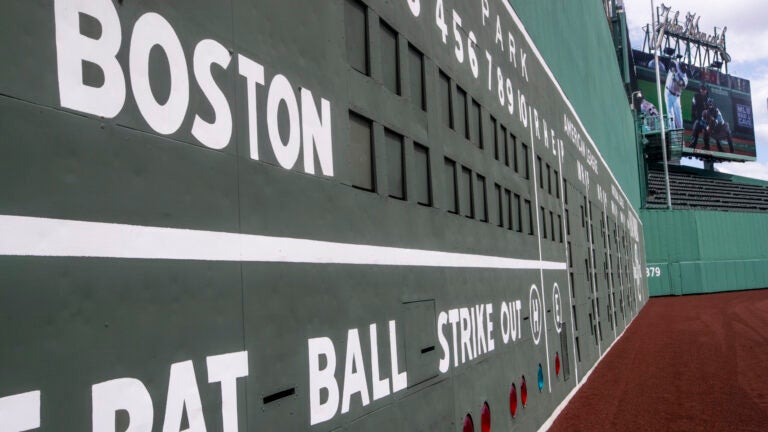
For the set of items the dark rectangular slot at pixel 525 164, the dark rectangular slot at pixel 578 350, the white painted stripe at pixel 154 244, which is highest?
the dark rectangular slot at pixel 525 164

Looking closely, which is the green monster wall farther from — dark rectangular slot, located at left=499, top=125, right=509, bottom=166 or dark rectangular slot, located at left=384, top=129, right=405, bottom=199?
dark rectangular slot, located at left=384, top=129, right=405, bottom=199

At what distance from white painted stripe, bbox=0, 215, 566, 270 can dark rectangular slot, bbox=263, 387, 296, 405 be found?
1.69 feet

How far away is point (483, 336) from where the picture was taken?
5750 mm

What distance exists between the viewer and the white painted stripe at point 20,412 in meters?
1.65

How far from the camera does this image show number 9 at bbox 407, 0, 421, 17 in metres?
4.58

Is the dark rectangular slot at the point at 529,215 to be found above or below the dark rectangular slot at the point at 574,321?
above

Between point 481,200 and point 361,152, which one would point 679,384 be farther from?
point 361,152

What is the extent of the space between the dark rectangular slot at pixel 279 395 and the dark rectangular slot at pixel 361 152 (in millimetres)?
1155

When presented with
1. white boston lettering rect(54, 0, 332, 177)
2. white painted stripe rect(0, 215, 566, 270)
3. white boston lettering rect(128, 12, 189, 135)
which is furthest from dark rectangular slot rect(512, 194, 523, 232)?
white boston lettering rect(128, 12, 189, 135)

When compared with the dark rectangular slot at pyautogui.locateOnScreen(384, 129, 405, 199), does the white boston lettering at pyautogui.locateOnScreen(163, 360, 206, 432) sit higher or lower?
lower

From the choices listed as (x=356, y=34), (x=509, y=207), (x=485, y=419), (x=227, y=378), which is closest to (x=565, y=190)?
(x=509, y=207)

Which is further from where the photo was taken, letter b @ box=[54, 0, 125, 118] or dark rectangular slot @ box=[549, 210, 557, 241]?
dark rectangular slot @ box=[549, 210, 557, 241]

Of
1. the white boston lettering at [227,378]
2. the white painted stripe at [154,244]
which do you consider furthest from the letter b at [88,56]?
the white boston lettering at [227,378]

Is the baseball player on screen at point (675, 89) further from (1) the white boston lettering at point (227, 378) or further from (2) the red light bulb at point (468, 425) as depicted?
(1) the white boston lettering at point (227, 378)
